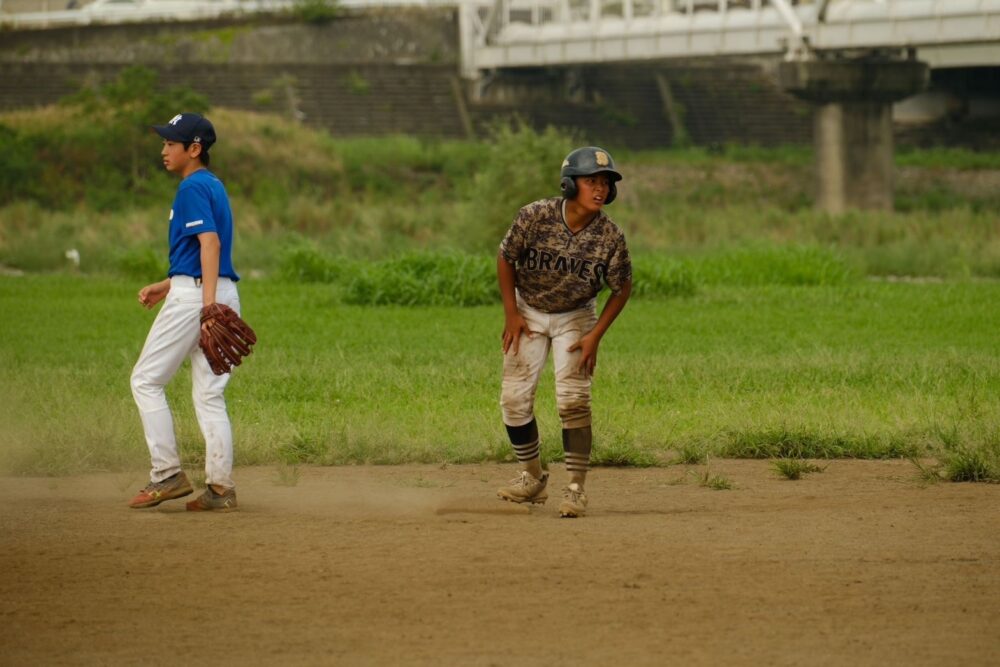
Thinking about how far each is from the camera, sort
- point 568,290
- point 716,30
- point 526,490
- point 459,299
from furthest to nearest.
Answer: point 716,30, point 459,299, point 526,490, point 568,290

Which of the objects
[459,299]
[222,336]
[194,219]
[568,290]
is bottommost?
[459,299]

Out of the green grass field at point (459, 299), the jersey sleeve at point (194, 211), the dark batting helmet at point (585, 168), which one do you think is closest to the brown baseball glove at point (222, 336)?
the jersey sleeve at point (194, 211)

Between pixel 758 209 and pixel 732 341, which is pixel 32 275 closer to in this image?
pixel 732 341

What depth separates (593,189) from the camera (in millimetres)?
8906

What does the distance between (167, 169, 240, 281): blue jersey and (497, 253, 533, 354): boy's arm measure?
4.55 ft

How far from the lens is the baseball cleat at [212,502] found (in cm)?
939

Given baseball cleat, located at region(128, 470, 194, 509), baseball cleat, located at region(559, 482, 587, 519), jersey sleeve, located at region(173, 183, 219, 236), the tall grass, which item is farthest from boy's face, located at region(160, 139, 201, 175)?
the tall grass

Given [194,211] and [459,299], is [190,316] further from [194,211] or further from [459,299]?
[459,299]

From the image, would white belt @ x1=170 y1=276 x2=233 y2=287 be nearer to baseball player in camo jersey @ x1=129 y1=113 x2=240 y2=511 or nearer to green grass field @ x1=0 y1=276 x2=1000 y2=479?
baseball player in camo jersey @ x1=129 y1=113 x2=240 y2=511

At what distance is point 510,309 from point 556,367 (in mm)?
383

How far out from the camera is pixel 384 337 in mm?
20562

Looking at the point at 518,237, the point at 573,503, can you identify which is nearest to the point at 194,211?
the point at 518,237

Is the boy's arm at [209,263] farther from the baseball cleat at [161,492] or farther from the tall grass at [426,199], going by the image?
the tall grass at [426,199]

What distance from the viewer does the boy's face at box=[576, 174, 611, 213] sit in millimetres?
8898
